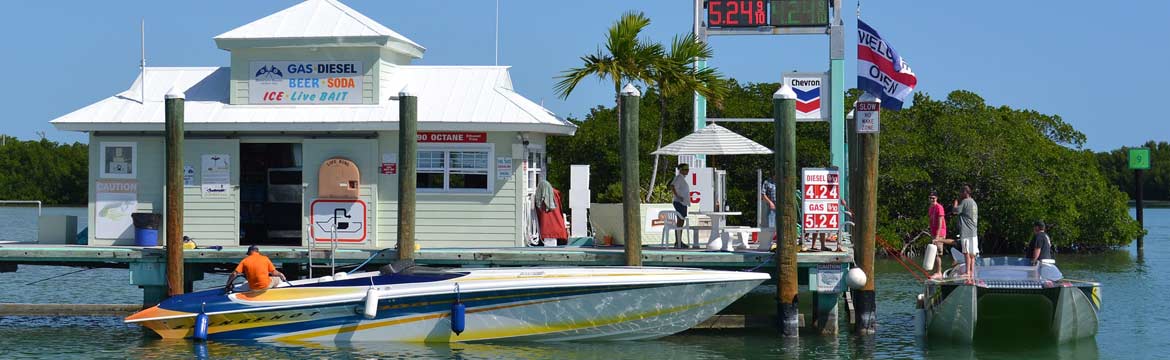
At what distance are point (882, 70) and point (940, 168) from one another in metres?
20.6

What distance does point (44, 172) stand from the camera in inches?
3031

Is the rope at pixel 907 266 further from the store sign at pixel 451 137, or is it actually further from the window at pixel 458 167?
the store sign at pixel 451 137

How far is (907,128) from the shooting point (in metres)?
42.9

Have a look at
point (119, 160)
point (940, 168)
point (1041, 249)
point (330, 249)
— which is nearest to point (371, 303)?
point (330, 249)

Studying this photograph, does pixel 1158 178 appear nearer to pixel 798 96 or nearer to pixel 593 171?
pixel 593 171

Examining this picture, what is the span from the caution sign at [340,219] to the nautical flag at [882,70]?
779cm

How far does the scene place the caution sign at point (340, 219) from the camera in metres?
20.6

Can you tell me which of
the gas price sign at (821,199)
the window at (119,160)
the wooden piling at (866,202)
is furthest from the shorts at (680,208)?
the window at (119,160)

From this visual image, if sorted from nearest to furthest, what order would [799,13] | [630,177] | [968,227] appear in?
[630,177] < [968,227] < [799,13]

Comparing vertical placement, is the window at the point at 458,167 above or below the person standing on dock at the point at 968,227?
above

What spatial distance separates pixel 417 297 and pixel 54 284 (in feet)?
50.5

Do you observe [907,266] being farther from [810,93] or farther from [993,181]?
[993,181]

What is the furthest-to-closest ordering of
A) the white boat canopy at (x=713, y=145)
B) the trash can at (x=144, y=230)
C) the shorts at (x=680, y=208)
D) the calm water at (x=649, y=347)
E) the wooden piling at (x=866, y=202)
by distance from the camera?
the white boat canopy at (x=713, y=145) → the trash can at (x=144, y=230) → the shorts at (x=680, y=208) → the wooden piling at (x=866, y=202) → the calm water at (x=649, y=347)

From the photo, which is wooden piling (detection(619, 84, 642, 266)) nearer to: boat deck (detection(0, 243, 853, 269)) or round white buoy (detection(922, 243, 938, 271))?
boat deck (detection(0, 243, 853, 269))
